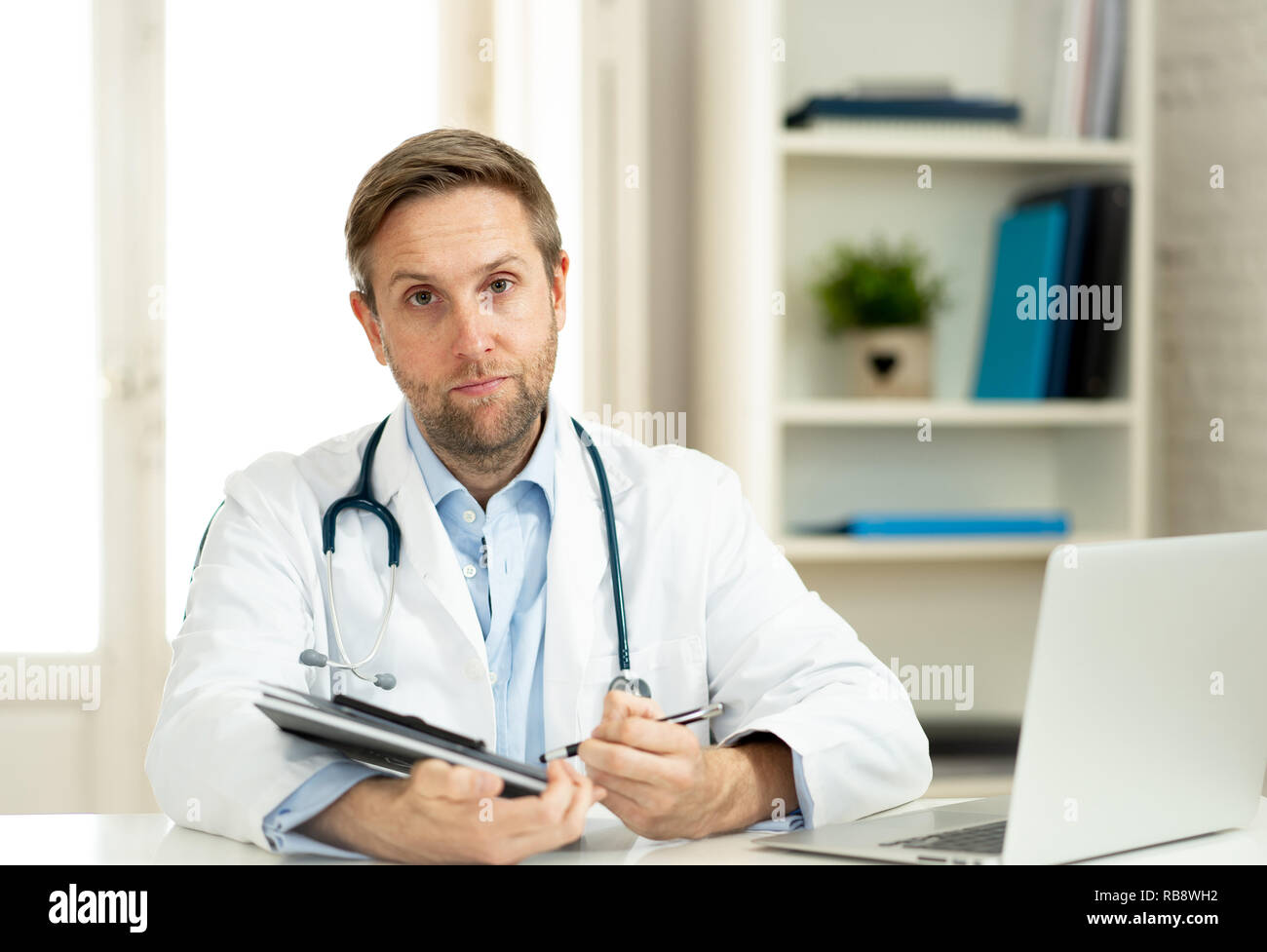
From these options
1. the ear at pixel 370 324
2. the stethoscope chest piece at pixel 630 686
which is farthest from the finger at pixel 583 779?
the ear at pixel 370 324

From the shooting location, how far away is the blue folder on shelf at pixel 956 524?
2322 mm

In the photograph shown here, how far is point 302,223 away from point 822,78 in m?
1.08

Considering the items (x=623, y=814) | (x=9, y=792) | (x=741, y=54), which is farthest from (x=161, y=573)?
(x=623, y=814)

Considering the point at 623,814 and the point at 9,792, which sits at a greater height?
the point at 623,814

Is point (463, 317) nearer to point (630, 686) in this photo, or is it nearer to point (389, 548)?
point (389, 548)

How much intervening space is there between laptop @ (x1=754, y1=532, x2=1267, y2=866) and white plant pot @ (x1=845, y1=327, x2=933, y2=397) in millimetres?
1389

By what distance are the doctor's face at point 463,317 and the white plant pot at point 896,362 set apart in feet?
3.51

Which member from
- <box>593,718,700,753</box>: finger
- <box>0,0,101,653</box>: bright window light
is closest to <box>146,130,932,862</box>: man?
<box>593,718,700,753</box>: finger

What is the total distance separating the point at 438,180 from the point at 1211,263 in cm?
181

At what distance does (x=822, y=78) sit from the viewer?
8.12 feet

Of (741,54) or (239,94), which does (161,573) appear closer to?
(239,94)

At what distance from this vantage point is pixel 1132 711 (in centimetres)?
91
